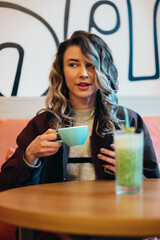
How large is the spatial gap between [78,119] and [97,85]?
173 millimetres

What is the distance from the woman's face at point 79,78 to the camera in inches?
57.2

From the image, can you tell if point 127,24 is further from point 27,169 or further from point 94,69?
point 27,169

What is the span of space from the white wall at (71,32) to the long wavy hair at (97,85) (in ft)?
2.07

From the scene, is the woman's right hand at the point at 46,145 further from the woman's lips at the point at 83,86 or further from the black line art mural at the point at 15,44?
the black line art mural at the point at 15,44

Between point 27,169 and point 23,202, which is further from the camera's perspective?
point 27,169

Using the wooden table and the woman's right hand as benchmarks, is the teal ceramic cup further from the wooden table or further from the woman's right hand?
the wooden table

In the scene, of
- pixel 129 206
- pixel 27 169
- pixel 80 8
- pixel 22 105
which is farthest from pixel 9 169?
pixel 80 8

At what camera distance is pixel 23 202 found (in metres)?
0.79

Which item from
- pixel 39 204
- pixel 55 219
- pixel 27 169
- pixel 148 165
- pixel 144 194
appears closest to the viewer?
pixel 55 219

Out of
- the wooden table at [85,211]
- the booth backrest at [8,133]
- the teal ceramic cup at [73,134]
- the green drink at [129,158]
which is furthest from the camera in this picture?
the booth backrest at [8,133]

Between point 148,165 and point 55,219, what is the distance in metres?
0.79

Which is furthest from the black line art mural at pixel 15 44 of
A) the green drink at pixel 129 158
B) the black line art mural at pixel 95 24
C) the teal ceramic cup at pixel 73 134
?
the green drink at pixel 129 158

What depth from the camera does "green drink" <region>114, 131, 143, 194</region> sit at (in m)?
0.79

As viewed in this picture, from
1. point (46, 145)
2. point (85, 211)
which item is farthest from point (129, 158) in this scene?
point (46, 145)
